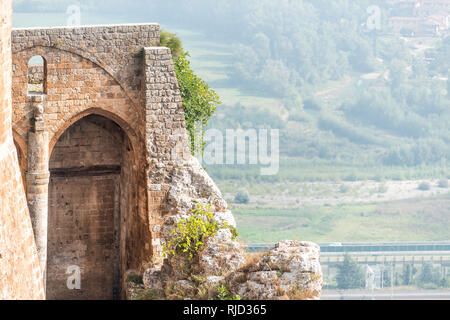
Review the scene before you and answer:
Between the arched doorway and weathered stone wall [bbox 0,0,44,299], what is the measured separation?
661 cm

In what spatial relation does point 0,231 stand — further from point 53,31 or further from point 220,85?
point 220,85

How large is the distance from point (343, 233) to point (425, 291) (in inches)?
522

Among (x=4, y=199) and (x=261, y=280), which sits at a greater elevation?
(x=4, y=199)

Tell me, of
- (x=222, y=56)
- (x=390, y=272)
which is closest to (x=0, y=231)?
(x=390, y=272)

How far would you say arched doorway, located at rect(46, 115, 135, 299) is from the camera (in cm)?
2023

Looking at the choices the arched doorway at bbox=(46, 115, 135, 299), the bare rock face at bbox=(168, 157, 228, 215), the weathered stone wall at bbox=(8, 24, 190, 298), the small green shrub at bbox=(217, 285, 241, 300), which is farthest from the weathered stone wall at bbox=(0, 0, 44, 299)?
the arched doorway at bbox=(46, 115, 135, 299)

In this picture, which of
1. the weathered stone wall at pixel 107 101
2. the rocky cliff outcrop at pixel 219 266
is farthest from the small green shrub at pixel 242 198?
the rocky cliff outcrop at pixel 219 266

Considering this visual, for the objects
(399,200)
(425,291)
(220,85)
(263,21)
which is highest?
(263,21)

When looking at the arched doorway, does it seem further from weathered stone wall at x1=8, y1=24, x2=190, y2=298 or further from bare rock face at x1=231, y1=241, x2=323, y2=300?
bare rock face at x1=231, y1=241, x2=323, y2=300

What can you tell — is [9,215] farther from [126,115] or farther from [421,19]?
[421,19]

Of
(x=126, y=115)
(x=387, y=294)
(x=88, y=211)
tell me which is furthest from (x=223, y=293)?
(x=387, y=294)

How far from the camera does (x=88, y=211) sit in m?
20.7

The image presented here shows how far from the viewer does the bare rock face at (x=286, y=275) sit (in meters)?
14.3

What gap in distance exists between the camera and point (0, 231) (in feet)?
40.1
